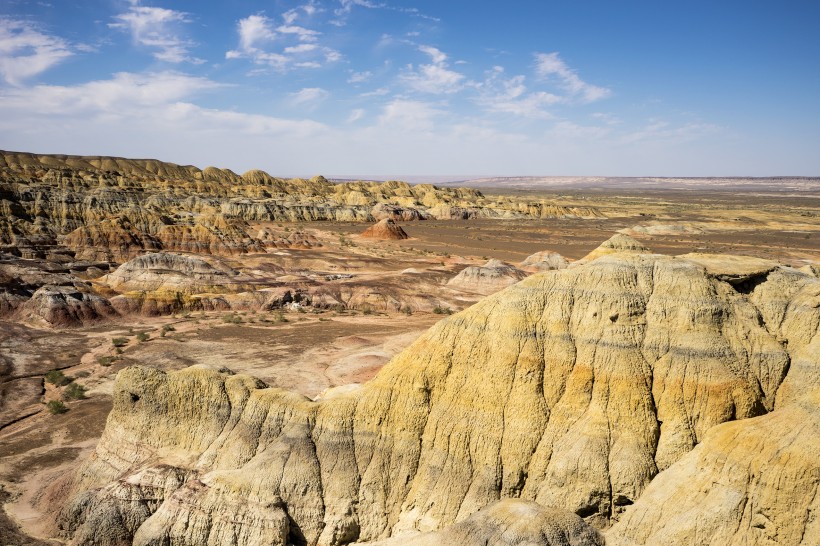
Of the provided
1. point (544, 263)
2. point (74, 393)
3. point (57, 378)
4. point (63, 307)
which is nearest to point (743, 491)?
point (74, 393)

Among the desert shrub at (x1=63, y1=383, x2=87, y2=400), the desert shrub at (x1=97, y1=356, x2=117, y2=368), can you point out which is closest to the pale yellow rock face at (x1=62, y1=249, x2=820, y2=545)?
the desert shrub at (x1=63, y1=383, x2=87, y2=400)

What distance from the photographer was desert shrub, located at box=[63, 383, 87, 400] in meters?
28.4

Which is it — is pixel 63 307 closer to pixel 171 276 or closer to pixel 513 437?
pixel 171 276

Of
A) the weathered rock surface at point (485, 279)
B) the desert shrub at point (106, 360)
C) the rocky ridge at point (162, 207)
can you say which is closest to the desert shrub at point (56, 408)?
the desert shrub at point (106, 360)

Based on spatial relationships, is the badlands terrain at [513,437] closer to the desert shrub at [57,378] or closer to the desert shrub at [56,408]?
the desert shrub at [56,408]

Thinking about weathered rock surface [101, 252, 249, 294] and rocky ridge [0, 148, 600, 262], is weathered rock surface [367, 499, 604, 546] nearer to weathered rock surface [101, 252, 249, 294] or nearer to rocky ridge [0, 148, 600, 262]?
weathered rock surface [101, 252, 249, 294]

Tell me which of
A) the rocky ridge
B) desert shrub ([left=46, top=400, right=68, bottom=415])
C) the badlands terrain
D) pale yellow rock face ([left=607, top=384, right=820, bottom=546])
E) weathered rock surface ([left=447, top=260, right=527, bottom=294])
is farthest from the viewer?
the rocky ridge

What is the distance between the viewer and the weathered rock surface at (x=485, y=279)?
58531 millimetres

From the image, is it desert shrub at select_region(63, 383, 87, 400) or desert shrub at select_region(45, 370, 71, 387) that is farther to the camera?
desert shrub at select_region(45, 370, 71, 387)

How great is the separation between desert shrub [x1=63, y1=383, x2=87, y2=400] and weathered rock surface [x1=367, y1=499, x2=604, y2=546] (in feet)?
79.7

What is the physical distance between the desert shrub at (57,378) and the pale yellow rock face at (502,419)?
17.1 metres

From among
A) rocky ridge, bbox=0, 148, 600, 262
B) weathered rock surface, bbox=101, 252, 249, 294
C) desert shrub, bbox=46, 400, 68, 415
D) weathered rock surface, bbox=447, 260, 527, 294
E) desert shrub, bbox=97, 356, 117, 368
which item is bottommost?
desert shrub, bbox=46, 400, 68, 415

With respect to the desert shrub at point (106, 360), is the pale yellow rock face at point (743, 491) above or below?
above

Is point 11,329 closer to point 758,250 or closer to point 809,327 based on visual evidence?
point 809,327
